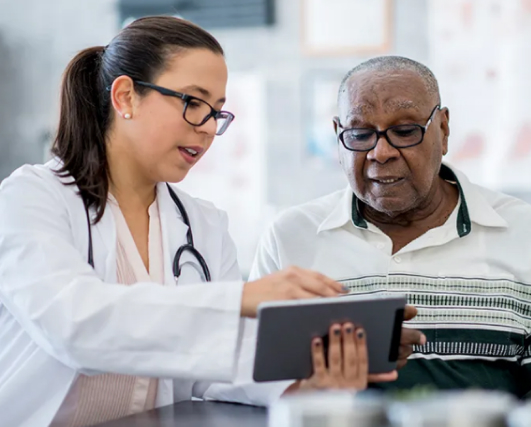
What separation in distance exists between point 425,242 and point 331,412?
1239mm

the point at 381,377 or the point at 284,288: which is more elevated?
the point at 284,288

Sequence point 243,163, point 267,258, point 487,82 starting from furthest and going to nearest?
point 243,163 < point 487,82 < point 267,258

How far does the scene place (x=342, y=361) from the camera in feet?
4.66

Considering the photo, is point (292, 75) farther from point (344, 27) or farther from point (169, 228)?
point (169, 228)

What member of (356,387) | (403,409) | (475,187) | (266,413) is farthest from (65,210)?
(475,187)

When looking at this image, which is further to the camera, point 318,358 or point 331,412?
point 318,358

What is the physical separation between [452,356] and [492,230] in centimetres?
34

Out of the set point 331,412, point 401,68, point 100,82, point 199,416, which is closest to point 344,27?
point 401,68

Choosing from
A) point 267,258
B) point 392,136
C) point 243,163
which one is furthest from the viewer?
point 243,163

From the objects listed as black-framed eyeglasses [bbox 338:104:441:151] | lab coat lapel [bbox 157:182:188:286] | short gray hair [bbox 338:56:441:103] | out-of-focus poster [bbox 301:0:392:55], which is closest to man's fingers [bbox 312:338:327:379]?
lab coat lapel [bbox 157:182:188:286]

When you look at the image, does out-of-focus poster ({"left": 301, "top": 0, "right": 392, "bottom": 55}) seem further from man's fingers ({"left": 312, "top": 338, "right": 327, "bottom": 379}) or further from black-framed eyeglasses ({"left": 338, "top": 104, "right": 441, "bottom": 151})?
man's fingers ({"left": 312, "top": 338, "right": 327, "bottom": 379})

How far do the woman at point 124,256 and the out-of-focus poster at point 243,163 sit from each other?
5.11ft

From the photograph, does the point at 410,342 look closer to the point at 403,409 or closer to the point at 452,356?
the point at 452,356

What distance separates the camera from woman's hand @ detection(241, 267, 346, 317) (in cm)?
135
